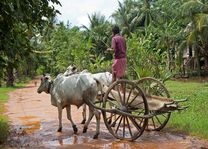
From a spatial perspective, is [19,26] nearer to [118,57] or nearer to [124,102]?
[118,57]

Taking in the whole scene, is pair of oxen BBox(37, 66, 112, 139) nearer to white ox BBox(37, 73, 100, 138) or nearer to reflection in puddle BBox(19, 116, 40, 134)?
white ox BBox(37, 73, 100, 138)

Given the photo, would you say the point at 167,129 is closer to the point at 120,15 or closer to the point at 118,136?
the point at 118,136

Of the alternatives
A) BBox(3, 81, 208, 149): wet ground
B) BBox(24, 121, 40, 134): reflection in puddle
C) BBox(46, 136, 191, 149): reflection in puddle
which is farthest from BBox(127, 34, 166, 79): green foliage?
BBox(46, 136, 191, 149): reflection in puddle

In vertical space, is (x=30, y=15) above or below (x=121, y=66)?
above

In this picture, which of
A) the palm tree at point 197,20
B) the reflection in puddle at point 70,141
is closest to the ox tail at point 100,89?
the reflection in puddle at point 70,141

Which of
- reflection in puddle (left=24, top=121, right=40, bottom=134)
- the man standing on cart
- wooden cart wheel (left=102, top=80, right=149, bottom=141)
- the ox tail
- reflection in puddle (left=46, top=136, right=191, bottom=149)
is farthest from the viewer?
reflection in puddle (left=24, top=121, right=40, bottom=134)

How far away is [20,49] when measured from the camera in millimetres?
9008

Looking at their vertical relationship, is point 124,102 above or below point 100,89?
below

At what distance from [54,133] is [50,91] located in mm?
1223

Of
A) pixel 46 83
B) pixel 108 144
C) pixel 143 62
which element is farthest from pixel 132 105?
pixel 143 62

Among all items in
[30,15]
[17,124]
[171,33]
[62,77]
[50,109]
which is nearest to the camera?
[30,15]

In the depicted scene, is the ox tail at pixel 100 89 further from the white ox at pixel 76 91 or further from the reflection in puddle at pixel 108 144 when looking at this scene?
the reflection in puddle at pixel 108 144

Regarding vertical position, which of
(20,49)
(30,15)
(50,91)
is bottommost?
(50,91)

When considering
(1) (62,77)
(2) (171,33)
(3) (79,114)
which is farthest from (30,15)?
(2) (171,33)
